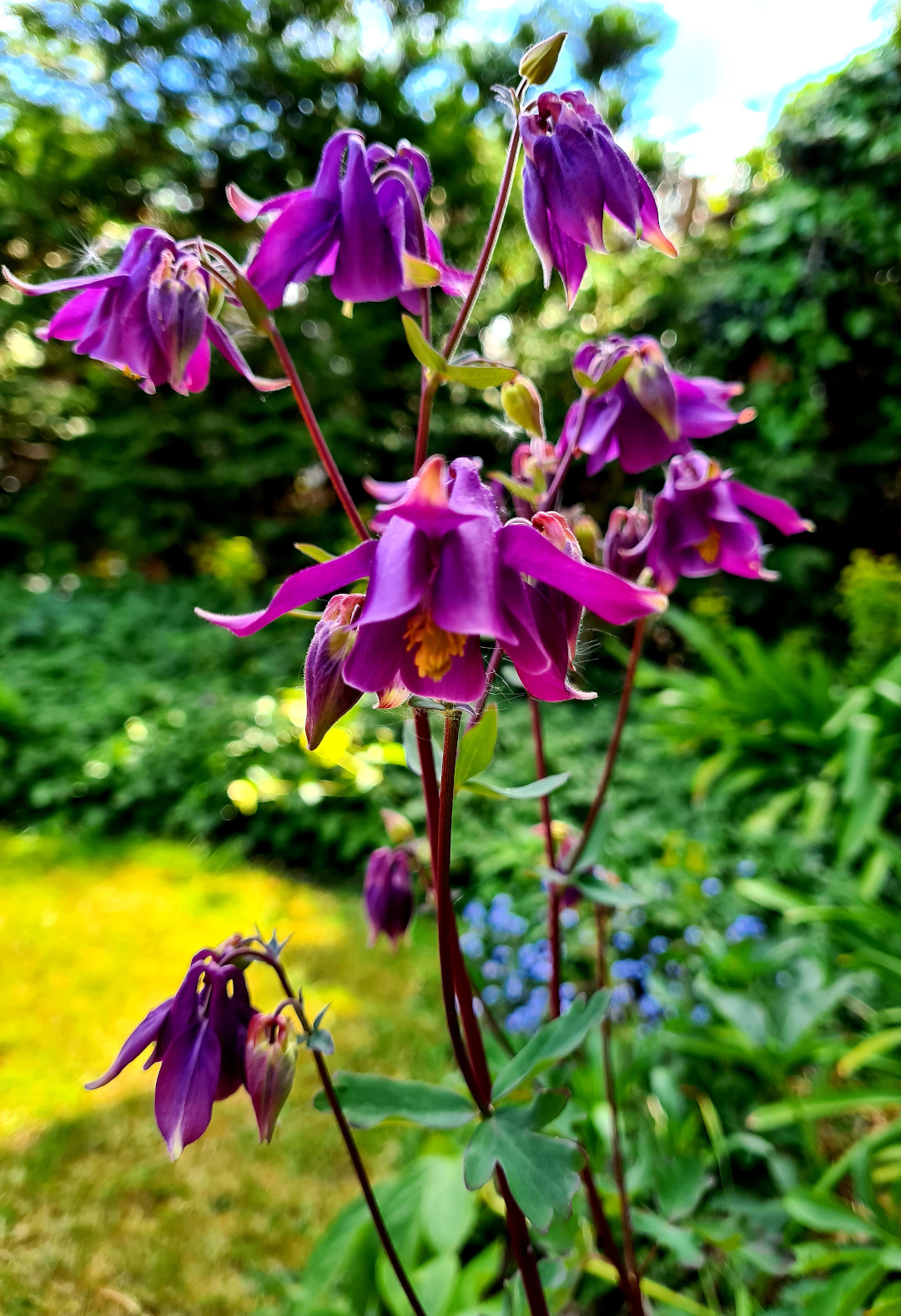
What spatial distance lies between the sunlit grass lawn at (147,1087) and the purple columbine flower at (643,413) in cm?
99

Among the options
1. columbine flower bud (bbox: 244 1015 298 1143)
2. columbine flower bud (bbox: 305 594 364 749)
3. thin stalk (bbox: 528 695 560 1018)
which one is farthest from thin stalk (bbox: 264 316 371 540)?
columbine flower bud (bbox: 244 1015 298 1143)

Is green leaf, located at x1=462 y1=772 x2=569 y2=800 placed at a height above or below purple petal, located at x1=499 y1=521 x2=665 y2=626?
below

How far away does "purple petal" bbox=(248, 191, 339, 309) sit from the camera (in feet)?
2.12

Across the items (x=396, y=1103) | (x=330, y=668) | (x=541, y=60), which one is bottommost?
(x=396, y=1103)

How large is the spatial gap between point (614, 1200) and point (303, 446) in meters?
4.98

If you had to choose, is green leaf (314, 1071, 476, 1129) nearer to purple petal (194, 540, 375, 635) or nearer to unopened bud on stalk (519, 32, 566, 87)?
purple petal (194, 540, 375, 635)

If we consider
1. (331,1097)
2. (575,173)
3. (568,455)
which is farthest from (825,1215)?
(575,173)

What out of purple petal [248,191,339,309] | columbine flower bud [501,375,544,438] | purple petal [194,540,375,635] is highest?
purple petal [248,191,339,309]

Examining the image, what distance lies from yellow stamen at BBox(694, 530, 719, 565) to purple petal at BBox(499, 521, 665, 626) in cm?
48

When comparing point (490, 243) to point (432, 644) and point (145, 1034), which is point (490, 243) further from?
point (145, 1034)

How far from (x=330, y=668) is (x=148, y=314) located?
39 centimetres

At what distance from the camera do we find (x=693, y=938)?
2.06m

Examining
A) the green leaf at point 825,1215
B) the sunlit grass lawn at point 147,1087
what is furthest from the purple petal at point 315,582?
the green leaf at point 825,1215

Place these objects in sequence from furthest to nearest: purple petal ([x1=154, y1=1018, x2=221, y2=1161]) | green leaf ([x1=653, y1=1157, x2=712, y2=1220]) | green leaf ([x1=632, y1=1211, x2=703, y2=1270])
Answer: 1. green leaf ([x1=653, y1=1157, x2=712, y2=1220])
2. green leaf ([x1=632, y1=1211, x2=703, y2=1270])
3. purple petal ([x1=154, y1=1018, x2=221, y2=1161])
